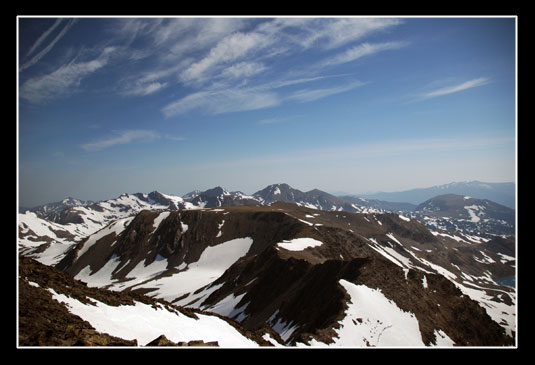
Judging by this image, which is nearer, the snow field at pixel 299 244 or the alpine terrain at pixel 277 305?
the alpine terrain at pixel 277 305

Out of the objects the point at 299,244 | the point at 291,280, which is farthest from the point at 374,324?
the point at 299,244

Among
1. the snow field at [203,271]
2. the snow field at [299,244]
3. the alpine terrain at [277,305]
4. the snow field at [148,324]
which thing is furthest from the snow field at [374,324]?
the snow field at [203,271]

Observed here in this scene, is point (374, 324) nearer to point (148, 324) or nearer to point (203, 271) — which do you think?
point (148, 324)

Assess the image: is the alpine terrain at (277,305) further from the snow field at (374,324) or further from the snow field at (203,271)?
the snow field at (203,271)

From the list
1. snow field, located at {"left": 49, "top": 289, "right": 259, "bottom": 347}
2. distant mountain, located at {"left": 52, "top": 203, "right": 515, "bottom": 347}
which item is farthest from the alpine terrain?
distant mountain, located at {"left": 52, "top": 203, "right": 515, "bottom": 347}

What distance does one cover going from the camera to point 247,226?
144250 millimetres

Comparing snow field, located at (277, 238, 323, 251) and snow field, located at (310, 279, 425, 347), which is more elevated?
snow field, located at (310, 279, 425, 347)

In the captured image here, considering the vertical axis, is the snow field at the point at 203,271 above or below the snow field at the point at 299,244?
below

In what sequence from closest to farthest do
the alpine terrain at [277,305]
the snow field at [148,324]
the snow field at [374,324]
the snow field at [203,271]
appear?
the alpine terrain at [277,305], the snow field at [148,324], the snow field at [374,324], the snow field at [203,271]

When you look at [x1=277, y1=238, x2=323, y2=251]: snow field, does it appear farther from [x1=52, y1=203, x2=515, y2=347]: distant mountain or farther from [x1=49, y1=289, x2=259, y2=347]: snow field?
[x1=49, y1=289, x2=259, y2=347]: snow field
